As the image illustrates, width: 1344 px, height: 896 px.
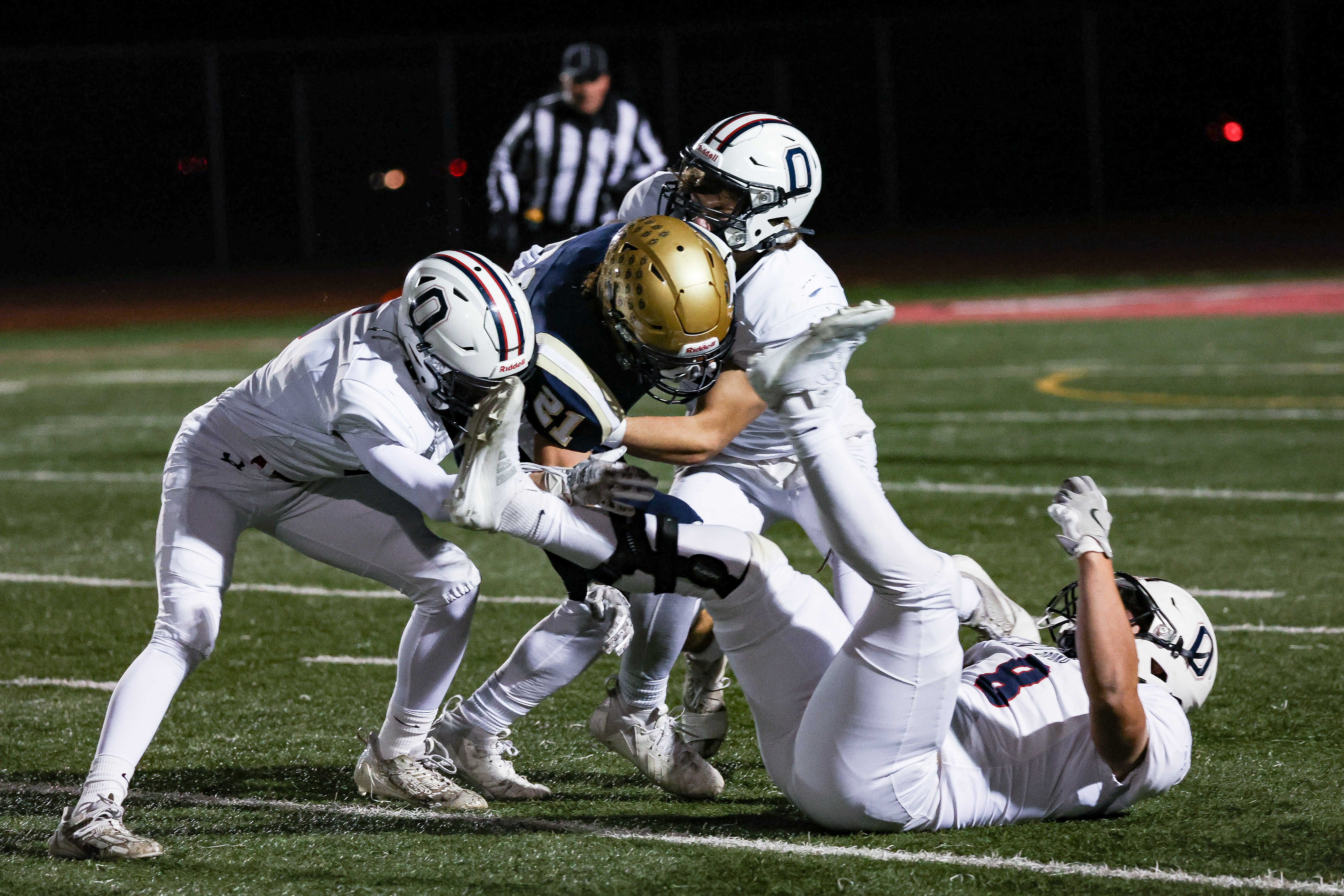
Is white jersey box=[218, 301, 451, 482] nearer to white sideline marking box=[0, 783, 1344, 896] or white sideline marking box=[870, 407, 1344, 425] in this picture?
white sideline marking box=[0, 783, 1344, 896]

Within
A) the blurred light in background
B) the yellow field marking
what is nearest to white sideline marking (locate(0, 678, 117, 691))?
the yellow field marking

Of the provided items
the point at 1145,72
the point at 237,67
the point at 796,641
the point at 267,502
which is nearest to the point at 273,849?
the point at 267,502

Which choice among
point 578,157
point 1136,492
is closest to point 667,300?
point 1136,492

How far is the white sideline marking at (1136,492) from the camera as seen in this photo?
23.6 ft

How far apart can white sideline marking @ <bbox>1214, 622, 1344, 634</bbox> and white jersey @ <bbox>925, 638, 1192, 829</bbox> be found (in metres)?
1.77

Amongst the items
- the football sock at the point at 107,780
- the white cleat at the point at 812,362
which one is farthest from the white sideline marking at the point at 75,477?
the white cleat at the point at 812,362

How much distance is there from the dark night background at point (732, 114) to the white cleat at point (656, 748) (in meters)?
18.5

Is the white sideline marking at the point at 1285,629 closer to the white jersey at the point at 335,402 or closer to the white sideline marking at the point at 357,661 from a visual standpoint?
the white sideline marking at the point at 357,661

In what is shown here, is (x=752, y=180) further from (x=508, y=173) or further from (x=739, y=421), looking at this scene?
(x=508, y=173)

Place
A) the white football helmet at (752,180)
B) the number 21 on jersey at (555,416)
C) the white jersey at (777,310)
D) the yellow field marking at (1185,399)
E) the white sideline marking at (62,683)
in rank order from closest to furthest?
the number 21 on jersey at (555,416) → the white jersey at (777,310) → the white football helmet at (752,180) → the white sideline marking at (62,683) → the yellow field marking at (1185,399)

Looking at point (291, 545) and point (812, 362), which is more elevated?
point (812, 362)

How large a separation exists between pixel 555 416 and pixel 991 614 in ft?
4.00

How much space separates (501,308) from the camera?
3443 millimetres

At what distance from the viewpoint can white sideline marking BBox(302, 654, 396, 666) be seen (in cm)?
516
